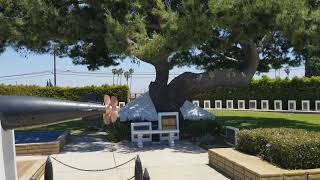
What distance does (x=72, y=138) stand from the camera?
16.6 m

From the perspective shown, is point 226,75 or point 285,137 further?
point 226,75

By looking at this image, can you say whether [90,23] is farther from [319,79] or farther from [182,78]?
[319,79]

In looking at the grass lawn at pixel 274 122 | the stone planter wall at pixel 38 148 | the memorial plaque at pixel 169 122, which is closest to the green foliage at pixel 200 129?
the memorial plaque at pixel 169 122

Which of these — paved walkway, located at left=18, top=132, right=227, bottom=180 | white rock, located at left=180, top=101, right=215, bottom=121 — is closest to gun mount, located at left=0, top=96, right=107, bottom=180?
paved walkway, located at left=18, top=132, right=227, bottom=180

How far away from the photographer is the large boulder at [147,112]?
57.8ft

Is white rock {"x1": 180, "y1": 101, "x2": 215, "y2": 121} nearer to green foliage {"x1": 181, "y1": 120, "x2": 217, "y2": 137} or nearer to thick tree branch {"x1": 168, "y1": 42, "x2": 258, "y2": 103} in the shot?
thick tree branch {"x1": 168, "y1": 42, "x2": 258, "y2": 103}

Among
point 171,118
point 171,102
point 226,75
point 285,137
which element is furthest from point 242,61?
point 285,137

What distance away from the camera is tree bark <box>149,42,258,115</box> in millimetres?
17109

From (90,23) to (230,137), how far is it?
17.2 ft

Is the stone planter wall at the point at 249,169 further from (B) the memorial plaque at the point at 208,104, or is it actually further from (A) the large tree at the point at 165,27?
(B) the memorial plaque at the point at 208,104

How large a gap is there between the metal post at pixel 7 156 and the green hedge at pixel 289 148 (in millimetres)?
4465

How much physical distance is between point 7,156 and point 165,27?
8.50 metres

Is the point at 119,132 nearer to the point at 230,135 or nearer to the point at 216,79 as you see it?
the point at 230,135

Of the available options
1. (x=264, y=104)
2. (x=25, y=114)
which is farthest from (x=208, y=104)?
(x=25, y=114)
